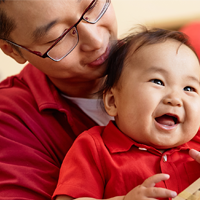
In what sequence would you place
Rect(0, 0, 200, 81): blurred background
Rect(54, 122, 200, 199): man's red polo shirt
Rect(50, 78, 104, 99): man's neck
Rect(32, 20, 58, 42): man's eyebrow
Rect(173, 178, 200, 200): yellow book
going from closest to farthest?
Rect(173, 178, 200, 200): yellow book → Rect(54, 122, 200, 199): man's red polo shirt → Rect(32, 20, 58, 42): man's eyebrow → Rect(50, 78, 104, 99): man's neck → Rect(0, 0, 200, 81): blurred background

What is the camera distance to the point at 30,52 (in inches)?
45.6

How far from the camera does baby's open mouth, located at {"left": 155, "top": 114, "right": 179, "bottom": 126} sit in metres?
0.96

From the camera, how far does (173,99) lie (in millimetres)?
918

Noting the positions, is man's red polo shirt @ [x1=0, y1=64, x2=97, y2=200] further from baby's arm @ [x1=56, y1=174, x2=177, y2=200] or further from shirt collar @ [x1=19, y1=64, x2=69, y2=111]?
baby's arm @ [x1=56, y1=174, x2=177, y2=200]

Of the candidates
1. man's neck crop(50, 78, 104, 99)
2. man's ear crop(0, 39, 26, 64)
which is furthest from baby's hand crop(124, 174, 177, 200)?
man's ear crop(0, 39, 26, 64)

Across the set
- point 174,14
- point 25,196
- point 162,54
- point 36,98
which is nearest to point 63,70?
point 36,98

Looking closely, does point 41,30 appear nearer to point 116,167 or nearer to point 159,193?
point 116,167

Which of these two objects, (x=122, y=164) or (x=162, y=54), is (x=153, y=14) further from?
(x=122, y=164)

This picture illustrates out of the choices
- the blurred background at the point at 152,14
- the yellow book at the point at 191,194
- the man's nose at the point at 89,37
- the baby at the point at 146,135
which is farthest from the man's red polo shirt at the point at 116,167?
the blurred background at the point at 152,14

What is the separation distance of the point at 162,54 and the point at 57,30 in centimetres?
41

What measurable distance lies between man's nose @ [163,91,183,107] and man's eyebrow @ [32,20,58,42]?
50cm

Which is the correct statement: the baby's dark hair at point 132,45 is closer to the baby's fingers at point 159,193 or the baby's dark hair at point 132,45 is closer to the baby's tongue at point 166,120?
the baby's tongue at point 166,120

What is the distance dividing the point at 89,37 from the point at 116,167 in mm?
511

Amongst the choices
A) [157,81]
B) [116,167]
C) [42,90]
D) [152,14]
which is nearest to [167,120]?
[157,81]
